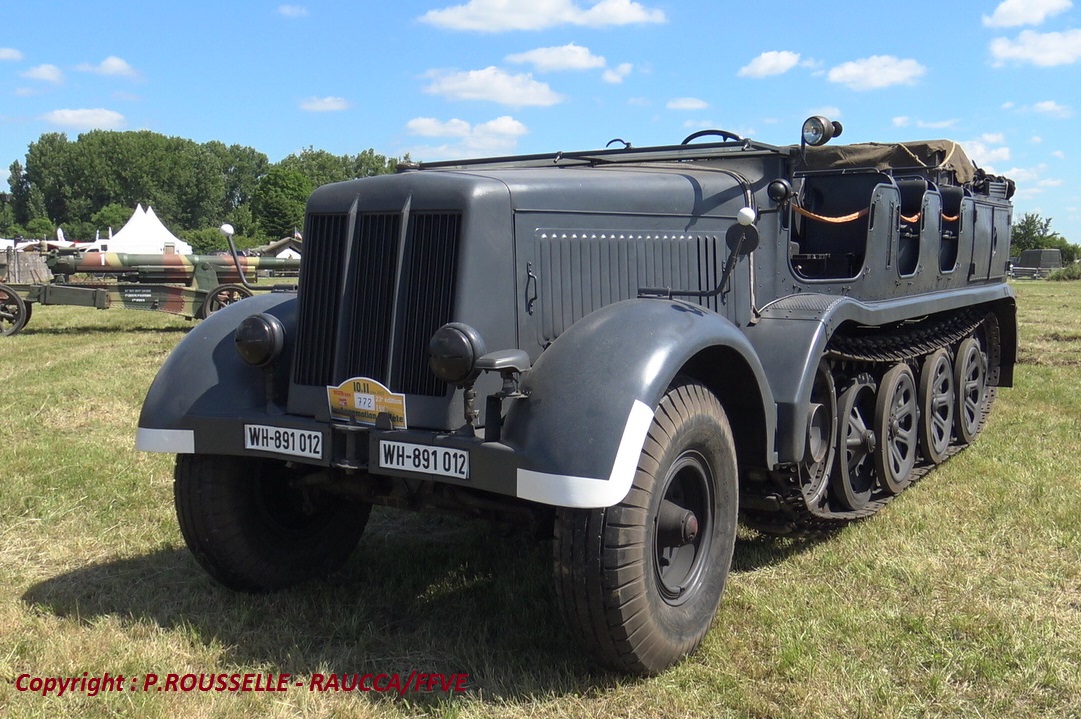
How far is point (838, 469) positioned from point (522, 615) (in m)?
2.07

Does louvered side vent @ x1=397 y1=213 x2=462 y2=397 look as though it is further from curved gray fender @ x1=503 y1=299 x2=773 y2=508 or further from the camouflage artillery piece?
the camouflage artillery piece

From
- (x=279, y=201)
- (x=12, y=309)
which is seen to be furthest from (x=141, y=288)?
(x=279, y=201)

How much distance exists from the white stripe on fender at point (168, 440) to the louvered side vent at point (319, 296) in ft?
1.52

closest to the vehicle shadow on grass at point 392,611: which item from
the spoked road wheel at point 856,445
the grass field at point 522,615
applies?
the grass field at point 522,615

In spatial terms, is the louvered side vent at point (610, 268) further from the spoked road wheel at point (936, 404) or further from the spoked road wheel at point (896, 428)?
the spoked road wheel at point (936, 404)

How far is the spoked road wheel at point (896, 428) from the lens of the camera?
5473 mm

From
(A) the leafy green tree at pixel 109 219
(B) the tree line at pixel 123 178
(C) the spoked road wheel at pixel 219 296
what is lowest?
(C) the spoked road wheel at pixel 219 296

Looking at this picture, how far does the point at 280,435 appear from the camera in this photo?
142 inches

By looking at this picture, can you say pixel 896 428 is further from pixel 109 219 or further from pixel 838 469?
pixel 109 219

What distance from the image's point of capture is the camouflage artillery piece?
48.2 feet

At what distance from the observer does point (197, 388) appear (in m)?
3.86

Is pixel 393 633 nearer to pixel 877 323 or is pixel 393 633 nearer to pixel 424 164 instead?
pixel 424 164

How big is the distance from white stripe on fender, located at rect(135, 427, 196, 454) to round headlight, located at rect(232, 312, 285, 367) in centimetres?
37

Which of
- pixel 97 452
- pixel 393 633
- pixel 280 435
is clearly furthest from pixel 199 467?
pixel 97 452
